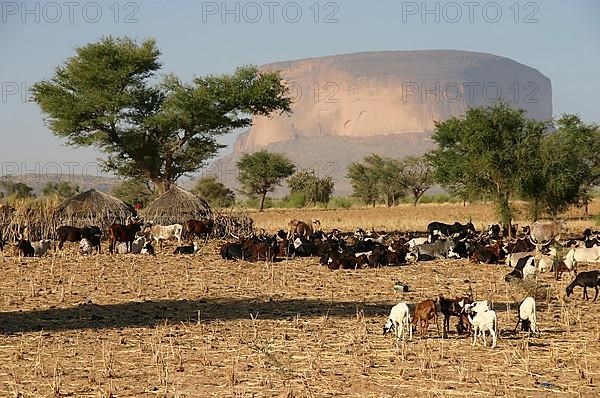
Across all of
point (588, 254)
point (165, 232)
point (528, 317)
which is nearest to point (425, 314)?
point (528, 317)

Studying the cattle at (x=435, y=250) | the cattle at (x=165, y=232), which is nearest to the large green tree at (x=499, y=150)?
the cattle at (x=435, y=250)

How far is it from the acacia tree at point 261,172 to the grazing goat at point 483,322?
226ft

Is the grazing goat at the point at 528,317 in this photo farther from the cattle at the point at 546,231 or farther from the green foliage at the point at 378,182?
the green foliage at the point at 378,182

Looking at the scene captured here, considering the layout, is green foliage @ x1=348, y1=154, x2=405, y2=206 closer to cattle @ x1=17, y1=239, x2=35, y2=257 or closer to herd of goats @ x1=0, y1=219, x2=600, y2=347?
herd of goats @ x1=0, y1=219, x2=600, y2=347

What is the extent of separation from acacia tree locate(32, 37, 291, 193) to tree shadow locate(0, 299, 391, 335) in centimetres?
2358

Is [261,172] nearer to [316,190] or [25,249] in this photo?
[316,190]

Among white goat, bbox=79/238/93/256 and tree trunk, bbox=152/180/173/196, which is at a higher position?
tree trunk, bbox=152/180/173/196

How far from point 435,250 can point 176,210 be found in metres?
10.2

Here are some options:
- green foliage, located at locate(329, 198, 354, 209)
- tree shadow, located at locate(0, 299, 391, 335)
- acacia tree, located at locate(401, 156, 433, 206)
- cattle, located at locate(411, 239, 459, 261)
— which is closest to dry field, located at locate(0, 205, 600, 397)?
tree shadow, located at locate(0, 299, 391, 335)

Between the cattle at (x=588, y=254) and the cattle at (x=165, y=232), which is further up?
the cattle at (x=165, y=232)

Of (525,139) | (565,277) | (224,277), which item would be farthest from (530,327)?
(525,139)

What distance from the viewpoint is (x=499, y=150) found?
3406 centimetres

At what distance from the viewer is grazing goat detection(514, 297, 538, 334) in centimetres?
1094

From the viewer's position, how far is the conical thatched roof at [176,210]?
28641mm
